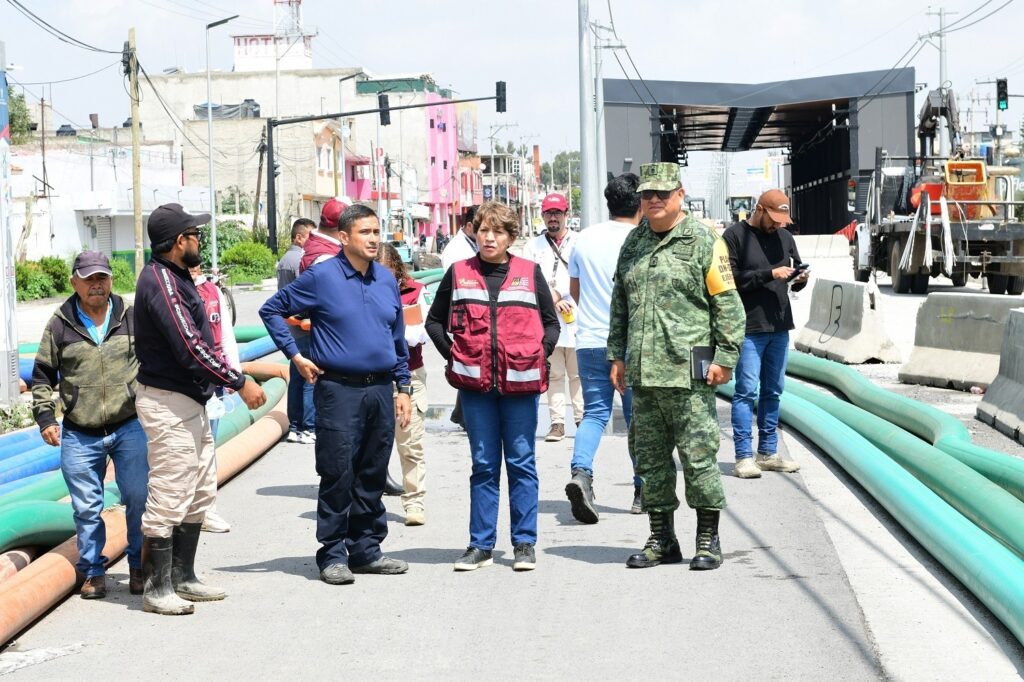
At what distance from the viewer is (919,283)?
30.0 metres

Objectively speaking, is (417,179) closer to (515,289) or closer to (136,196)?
(136,196)

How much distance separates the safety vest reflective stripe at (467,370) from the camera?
6762 mm

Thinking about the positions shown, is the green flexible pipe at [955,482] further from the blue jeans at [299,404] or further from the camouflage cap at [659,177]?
the blue jeans at [299,404]

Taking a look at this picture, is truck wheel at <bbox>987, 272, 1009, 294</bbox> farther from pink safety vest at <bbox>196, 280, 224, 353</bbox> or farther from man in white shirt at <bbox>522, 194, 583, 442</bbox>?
pink safety vest at <bbox>196, 280, 224, 353</bbox>

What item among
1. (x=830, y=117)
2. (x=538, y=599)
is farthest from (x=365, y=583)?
(x=830, y=117)

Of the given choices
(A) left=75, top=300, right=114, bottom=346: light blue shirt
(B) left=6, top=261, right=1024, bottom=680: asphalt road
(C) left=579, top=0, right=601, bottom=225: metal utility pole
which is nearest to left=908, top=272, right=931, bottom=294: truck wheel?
(C) left=579, top=0, right=601, bottom=225: metal utility pole

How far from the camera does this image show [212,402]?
659 cm

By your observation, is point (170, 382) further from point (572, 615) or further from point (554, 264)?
point (554, 264)

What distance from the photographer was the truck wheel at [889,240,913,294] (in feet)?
98.2

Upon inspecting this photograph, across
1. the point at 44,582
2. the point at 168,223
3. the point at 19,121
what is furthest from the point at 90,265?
the point at 19,121

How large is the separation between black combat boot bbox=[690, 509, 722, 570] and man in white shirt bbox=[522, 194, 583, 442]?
3.16m

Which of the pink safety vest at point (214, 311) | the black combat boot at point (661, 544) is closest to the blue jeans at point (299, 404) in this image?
the pink safety vest at point (214, 311)

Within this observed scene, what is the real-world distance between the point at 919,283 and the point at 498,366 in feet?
81.5

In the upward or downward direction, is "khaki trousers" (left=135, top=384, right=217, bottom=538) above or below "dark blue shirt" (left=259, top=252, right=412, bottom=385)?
below
